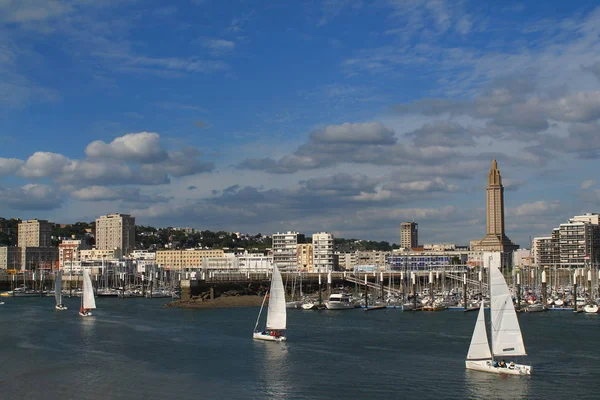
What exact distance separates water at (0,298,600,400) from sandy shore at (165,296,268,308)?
2732cm

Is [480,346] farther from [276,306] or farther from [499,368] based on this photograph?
[276,306]

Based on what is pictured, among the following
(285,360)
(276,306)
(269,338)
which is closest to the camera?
(285,360)

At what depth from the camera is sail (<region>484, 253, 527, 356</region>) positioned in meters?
48.3

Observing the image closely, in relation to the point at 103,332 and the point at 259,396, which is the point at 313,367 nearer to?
the point at 259,396

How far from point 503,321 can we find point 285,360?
17.7 meters

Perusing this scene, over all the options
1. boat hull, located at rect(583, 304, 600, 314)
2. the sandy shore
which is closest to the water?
boat hull, located at rect(583, 304, 600, 314)

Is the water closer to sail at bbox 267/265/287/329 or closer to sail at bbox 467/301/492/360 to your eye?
sail at bbox 467/301/492/360

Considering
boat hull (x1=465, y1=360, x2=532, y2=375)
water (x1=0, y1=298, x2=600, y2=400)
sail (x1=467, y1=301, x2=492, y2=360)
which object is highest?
sail (x1=467, y1=301, x2=492, y2=360)

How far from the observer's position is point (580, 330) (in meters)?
78.9

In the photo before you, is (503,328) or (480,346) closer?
(503,328)

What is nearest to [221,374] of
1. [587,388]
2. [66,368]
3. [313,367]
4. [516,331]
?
[313,367]

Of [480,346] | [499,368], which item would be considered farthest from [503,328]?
[480,346]

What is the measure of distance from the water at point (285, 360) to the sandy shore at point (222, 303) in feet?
89.6

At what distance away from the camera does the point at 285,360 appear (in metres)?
57.7
